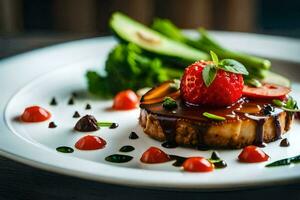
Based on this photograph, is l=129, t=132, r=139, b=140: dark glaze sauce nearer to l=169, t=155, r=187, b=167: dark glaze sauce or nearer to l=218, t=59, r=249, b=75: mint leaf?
l=169, t=155, r=187, b=167: dark glaze sauce

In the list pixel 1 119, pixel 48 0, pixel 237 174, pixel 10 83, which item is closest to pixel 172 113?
pixel 237 174

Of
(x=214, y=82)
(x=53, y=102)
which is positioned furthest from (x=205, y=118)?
(x=53, y=102)

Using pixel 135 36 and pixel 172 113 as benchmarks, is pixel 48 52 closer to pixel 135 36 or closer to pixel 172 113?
pixel 135 36

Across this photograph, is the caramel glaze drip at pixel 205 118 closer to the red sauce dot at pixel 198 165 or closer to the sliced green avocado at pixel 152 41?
the red sauce dot at pixel 198 165

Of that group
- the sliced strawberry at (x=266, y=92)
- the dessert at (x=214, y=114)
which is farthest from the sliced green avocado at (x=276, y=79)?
the dessert at (x=214, y=114)

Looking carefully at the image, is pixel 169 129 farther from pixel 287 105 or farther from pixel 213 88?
pixel 287 105
